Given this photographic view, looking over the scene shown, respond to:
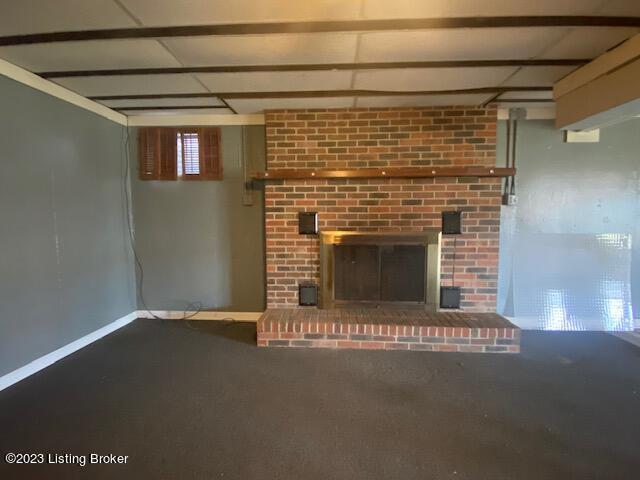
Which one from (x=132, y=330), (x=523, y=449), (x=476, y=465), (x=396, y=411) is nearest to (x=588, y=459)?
(x=523, y=449)

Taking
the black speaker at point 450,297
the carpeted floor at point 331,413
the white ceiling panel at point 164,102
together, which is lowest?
the carpeted floor at point 331,413

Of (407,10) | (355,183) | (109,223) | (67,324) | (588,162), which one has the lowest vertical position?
(67,324)

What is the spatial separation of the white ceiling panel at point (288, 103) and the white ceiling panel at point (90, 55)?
749mm

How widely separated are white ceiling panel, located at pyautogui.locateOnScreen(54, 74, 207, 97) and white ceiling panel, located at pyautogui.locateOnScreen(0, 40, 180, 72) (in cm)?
17

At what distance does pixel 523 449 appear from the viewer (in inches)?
59.5

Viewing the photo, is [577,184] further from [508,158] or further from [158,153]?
[158,153]

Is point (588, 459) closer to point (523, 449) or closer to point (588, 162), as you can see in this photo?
point (523, 449)

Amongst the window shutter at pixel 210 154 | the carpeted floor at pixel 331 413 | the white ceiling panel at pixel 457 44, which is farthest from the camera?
the window shutter at pixel 210 154

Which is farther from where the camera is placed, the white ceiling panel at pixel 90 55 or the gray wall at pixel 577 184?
the gray wall at pixel 577 184

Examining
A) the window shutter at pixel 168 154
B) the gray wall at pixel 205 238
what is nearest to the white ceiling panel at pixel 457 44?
the gray wall at pixel 205 238

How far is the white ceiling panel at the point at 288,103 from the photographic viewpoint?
269 centimetres

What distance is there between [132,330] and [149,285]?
1.65 ft

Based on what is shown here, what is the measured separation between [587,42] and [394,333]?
2.32 meters

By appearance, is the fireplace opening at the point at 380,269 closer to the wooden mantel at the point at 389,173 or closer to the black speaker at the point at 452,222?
the black speaker at the point at 452,222
